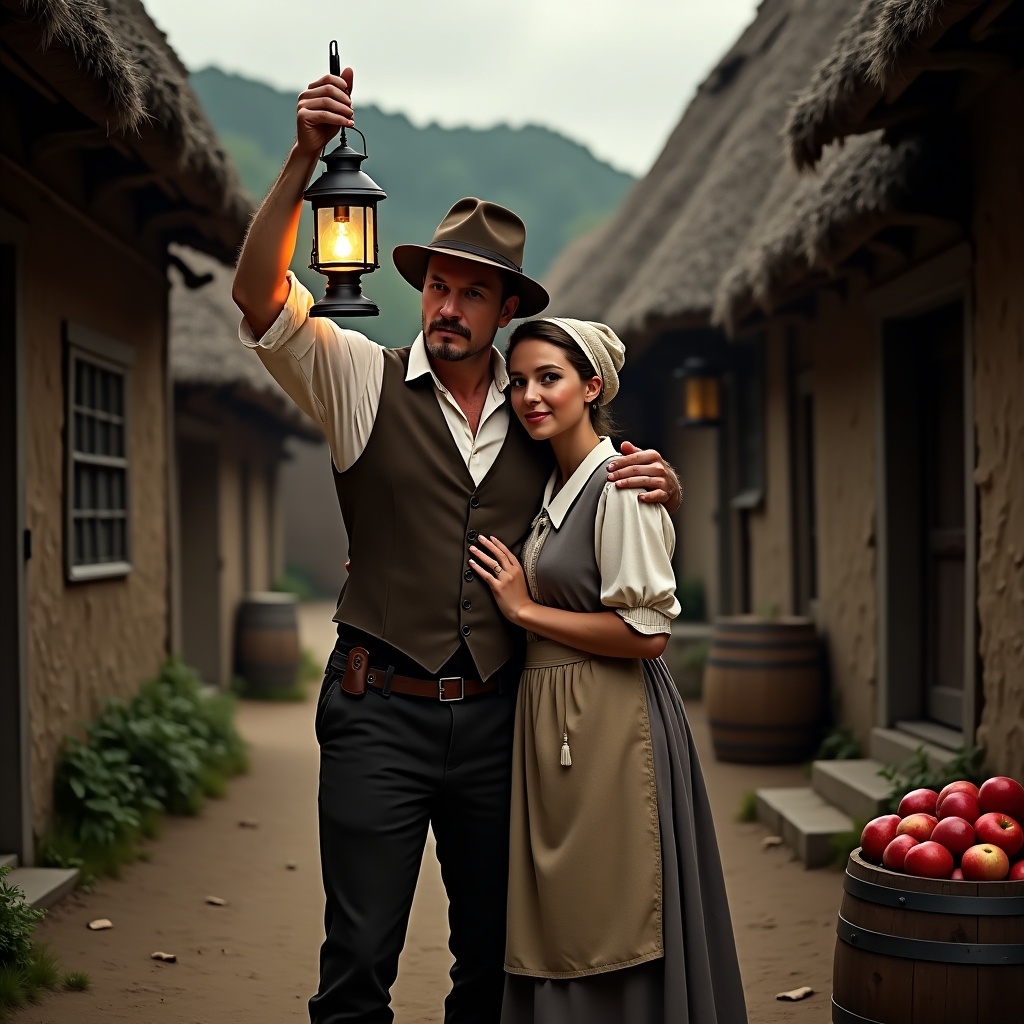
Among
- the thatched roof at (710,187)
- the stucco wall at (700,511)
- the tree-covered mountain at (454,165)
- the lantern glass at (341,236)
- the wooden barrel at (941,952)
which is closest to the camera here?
the wooden barrel at (941,952)

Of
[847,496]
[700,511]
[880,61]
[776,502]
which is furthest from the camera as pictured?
[700,511]

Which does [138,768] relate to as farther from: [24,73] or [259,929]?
[24,73]

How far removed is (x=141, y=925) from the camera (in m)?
4.83

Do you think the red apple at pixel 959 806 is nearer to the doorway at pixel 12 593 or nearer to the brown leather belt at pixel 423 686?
the brown leather belt at pixel 423 686

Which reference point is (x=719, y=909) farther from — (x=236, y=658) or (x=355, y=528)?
(x=236, y=658)

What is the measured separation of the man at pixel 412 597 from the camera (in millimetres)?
2707

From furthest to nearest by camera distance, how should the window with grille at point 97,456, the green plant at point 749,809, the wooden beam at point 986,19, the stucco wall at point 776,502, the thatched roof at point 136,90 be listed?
the stucco wall at point 776,502 < the green plant at point 749,809 < the window with grille at point 97,456 < the thatched roof at point 136,90 < the wooden beam at point 986,19

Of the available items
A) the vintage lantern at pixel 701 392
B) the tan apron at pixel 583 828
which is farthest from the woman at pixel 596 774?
the vintage lantern at pixel 701 392

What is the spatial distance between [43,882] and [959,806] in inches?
122

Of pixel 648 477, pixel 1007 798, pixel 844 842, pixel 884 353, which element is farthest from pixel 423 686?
pixel 884 353

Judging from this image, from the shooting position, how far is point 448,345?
9.40 ft

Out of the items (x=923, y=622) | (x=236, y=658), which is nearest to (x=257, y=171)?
(x=236, y=658)

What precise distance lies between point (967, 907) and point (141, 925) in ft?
9.70

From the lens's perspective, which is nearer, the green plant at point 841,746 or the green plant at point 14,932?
the green plant at point 14,932
